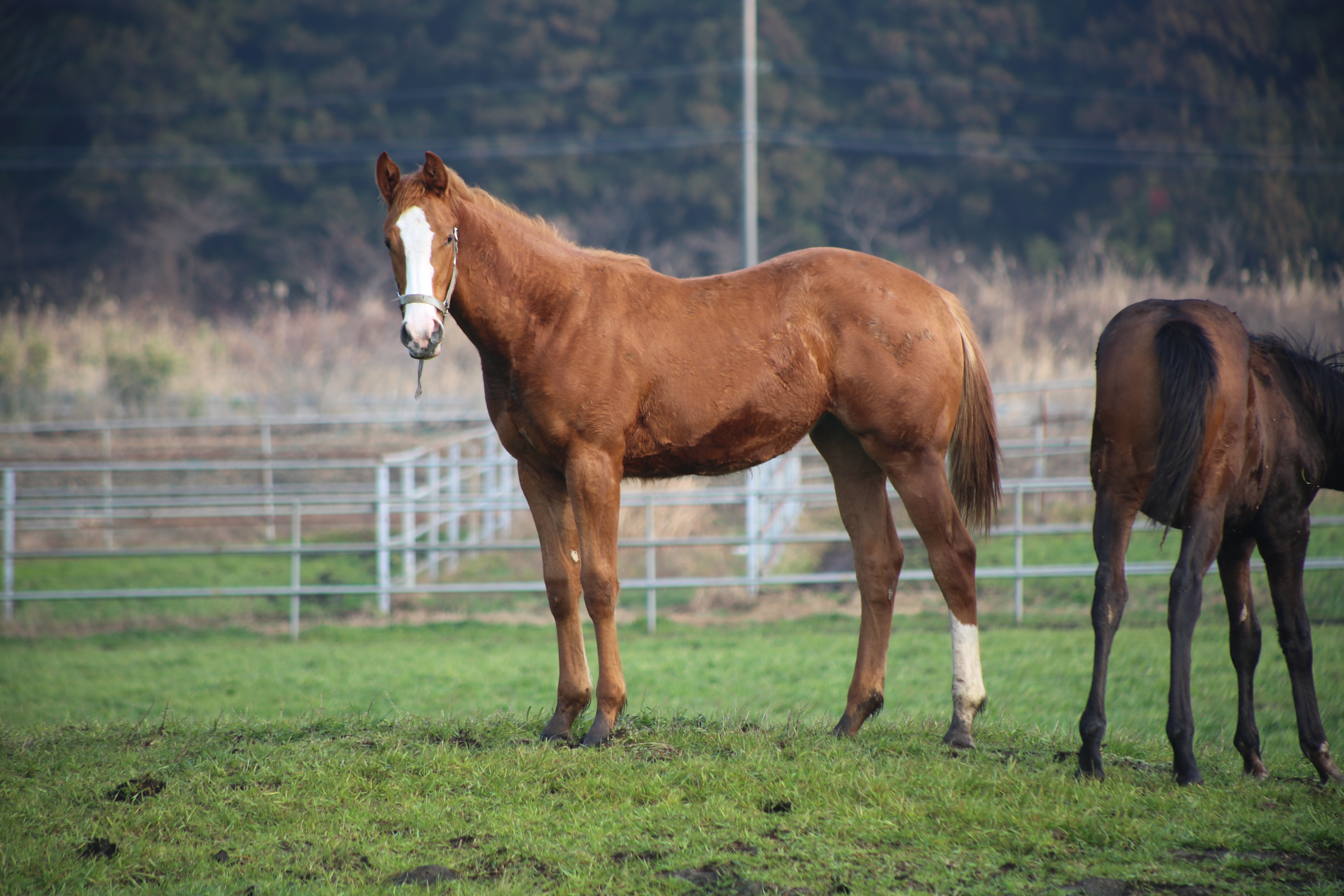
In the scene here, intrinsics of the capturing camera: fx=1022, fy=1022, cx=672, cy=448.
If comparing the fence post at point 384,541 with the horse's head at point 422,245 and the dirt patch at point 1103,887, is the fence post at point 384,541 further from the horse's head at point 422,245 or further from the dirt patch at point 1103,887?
the dirt patch at point 1103,887

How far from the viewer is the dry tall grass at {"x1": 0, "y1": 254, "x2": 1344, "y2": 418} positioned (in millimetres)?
18688

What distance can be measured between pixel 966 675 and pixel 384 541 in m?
7.33

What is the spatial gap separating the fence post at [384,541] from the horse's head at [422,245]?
19.8 ft

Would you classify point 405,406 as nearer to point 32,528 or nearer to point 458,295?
point 32,528

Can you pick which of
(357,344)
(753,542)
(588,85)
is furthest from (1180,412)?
(588,85)

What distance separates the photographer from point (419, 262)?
386cm

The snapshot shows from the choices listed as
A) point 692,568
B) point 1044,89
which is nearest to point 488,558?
point 692,568

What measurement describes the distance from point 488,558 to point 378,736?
9367 millimetres

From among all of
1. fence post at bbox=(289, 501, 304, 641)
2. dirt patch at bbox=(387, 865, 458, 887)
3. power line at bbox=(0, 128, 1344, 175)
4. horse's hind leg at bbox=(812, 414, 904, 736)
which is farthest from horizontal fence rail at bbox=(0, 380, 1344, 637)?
power line at bbox=(0, 128, 1344, 175)

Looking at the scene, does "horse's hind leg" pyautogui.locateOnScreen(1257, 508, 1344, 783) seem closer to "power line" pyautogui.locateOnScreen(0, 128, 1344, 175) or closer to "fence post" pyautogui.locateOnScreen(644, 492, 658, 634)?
"fence post" pyautogui.locateOnScreen(644, 492, 658, 634)

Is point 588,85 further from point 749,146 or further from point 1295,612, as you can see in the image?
point 1295,612

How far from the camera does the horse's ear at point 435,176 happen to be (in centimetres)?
396

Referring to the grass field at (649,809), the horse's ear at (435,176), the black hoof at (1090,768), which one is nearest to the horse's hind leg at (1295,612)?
the grass field at (649,809)

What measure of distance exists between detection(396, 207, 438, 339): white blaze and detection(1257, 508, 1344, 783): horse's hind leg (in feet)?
10.8
